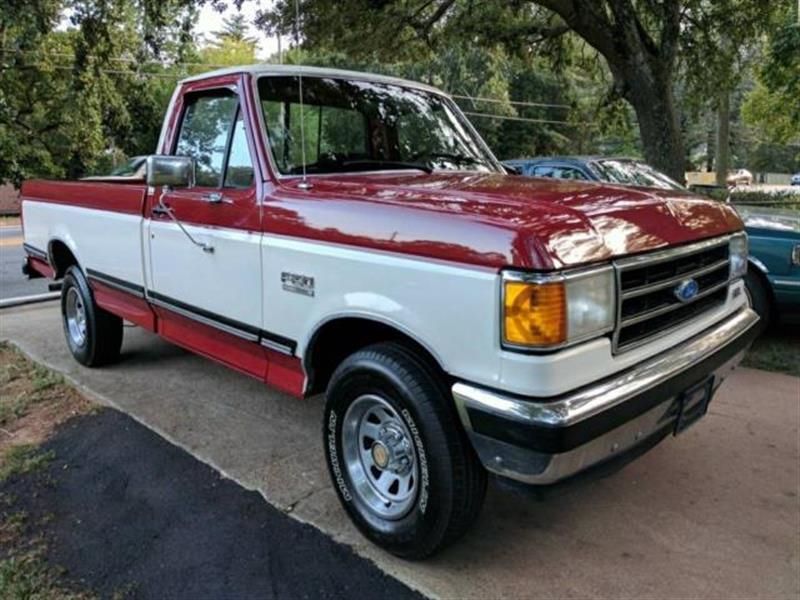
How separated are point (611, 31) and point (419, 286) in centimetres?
932

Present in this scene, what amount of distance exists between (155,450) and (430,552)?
1.95 meters

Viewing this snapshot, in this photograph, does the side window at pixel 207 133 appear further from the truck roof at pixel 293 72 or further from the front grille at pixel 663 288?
the front grille at pixel 663 288

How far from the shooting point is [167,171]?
3.55 m

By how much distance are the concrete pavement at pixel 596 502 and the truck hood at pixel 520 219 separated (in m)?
0.89

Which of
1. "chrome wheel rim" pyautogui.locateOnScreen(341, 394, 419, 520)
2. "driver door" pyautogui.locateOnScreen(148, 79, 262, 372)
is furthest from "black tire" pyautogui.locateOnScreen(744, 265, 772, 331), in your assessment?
"driver door" pyautogui.locateOnScreen(148, 79, 262, 372)

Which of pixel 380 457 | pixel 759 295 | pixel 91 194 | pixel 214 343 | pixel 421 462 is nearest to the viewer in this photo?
pixel 421 462

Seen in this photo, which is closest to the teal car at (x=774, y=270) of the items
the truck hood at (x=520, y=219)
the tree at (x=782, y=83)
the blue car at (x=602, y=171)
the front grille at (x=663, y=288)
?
the blue car at (x=602, y=171)

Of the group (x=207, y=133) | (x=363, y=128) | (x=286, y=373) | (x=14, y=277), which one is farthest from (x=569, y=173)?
(x=14, y=277)

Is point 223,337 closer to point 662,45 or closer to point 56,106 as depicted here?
point 662,45

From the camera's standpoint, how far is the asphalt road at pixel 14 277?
9883 millimetres

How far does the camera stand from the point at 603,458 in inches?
96.0

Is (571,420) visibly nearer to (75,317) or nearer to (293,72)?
(293,72)

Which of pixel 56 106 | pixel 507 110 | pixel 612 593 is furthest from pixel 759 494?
pixel 507 110

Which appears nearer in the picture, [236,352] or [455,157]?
[236,352]
